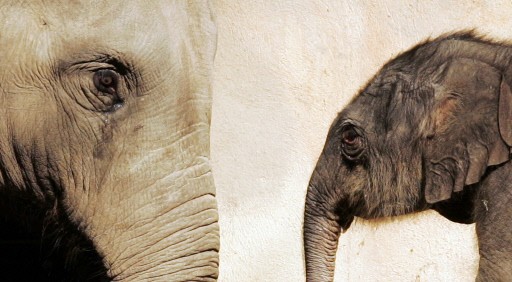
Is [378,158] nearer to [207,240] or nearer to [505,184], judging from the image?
[505,184]

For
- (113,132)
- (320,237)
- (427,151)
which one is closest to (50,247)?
(113,132)

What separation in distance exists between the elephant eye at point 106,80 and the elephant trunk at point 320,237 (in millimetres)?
1275

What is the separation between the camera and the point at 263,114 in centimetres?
568

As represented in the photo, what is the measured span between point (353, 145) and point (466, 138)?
0.45 meters

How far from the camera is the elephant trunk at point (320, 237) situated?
4.65 m

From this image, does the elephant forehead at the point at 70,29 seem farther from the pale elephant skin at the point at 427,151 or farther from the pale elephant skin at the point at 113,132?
the pale elephant skin at the point at 427,151

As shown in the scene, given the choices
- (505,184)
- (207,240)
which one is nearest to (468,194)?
(505,184)

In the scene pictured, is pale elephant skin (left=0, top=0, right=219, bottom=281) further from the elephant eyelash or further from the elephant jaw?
the elephant eyelash

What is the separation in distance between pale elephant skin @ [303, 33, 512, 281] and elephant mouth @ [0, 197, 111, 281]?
0.99 meters

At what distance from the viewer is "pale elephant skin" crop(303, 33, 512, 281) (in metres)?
4.33

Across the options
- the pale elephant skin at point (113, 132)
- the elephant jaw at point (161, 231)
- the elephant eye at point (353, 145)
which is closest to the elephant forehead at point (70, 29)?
the pale elephant skin at point (113, 132)

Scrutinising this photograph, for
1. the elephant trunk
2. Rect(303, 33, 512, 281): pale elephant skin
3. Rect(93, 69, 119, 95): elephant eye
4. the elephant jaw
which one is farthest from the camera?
the elephant trunk

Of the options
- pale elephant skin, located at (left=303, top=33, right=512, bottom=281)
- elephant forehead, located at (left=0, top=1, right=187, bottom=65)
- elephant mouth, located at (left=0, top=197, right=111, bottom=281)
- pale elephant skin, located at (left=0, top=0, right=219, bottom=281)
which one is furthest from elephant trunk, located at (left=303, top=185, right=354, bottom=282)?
elephant forehead, located at (left=0, top=1, right=187, bottom=65)

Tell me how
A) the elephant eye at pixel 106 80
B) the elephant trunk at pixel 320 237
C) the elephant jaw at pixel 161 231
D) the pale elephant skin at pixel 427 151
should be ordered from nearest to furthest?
the elephant jaw at pixel 161 231 < the elephant eye at pixel 106 80 < the pale elephant skin at pixel 427 151 < the elephant trunk at pixel 320 237
